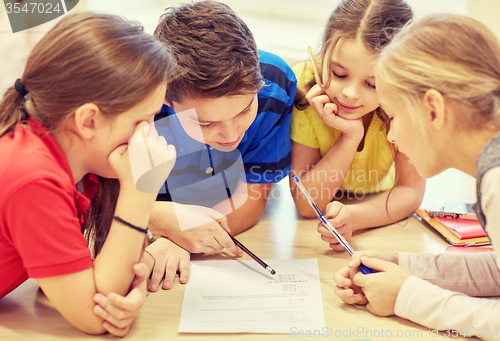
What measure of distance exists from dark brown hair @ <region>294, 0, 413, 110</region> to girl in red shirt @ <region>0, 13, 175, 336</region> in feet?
1.18

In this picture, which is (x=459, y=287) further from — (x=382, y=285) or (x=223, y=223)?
(x=223, y=223)

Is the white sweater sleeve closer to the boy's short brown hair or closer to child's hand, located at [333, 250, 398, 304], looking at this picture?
child's hand, located at [333, 250, 398, 304]

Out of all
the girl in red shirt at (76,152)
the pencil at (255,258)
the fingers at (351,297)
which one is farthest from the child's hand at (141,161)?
the fingers at (351,297)

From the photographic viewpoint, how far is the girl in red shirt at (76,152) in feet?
1.78

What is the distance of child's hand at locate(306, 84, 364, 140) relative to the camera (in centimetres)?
90

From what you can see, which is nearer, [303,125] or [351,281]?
[351,281]

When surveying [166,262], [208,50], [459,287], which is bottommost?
[166,262]

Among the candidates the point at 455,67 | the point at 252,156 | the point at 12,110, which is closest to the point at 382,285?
the point at 455,67

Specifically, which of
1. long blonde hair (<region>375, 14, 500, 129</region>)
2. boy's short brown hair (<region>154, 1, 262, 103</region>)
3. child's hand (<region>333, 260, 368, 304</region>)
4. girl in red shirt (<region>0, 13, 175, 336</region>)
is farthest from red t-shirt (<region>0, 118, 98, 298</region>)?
long blonde hair (<region>375, 14, 500, 129</region>)

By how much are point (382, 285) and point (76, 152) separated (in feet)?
1.61

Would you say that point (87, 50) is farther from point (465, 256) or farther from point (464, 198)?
point (464, 198)

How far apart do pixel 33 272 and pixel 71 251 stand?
5 centimetres

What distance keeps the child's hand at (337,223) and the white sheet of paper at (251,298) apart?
0.06 m

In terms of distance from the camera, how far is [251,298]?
667 mm
